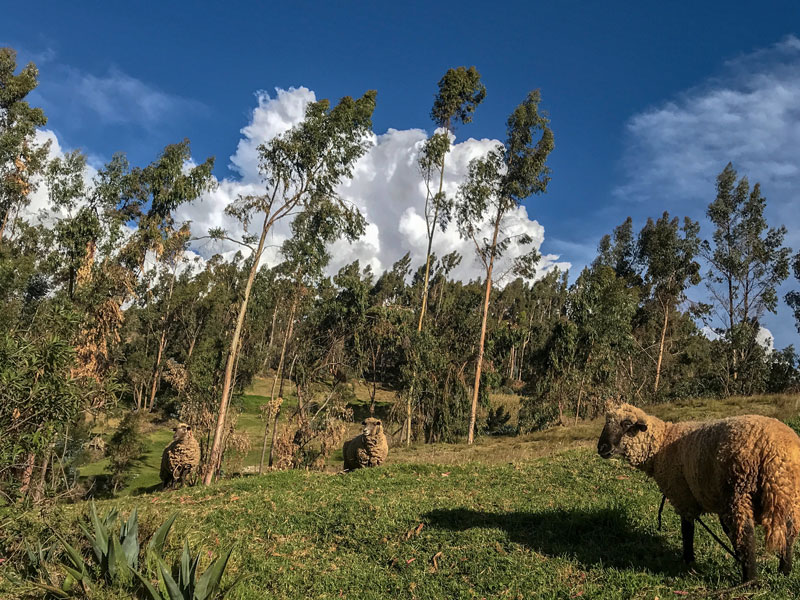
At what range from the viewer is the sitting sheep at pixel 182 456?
55.6ft

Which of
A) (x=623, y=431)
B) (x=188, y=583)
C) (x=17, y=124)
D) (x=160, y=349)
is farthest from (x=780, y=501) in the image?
(x=160, y=349)

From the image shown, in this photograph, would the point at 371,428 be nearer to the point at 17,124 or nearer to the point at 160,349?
the point at 17,124

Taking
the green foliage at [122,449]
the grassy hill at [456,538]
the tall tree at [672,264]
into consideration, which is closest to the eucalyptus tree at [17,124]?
the green foliage at [122,449]

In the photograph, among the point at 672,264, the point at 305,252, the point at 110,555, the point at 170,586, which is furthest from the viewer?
the point at 672,264

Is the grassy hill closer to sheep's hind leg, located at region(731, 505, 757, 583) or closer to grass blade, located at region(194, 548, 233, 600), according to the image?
sheep's hind leg, located at region(731, 505, 757, 583)

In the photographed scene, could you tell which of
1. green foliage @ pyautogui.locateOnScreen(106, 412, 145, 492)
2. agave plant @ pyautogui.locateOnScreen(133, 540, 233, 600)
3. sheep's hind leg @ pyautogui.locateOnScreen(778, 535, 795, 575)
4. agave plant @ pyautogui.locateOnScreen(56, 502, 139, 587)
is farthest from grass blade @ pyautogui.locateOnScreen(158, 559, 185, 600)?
green foliage @ pyautogui.locateOnScreen(106, 412, 145, 492)

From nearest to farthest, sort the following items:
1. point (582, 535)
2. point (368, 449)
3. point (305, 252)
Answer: point (582, 535), point (368, 449), point (305, 252)

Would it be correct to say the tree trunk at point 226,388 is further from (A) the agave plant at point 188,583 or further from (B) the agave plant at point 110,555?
(A) the agave plant at point 188,583

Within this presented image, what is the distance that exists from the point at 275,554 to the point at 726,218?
41706mm

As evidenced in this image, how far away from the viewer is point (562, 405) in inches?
1367

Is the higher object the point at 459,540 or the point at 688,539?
the point at 688,539

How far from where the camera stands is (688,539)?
255 inches

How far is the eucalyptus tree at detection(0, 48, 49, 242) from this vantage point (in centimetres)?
2595

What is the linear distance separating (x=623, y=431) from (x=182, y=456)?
1492cm
